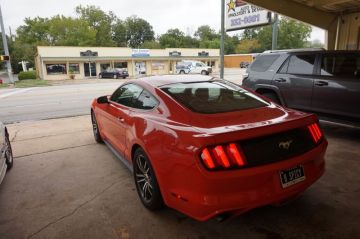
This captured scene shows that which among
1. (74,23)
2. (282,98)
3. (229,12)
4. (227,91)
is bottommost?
(282,98)

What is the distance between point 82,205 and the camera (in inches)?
142

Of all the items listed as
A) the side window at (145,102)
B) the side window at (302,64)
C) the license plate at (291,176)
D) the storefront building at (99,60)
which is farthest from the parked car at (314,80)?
the storefront building at (99,60)

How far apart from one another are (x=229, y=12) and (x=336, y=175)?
1381 centimetres

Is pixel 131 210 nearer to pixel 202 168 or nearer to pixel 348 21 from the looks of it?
pixel 202 168

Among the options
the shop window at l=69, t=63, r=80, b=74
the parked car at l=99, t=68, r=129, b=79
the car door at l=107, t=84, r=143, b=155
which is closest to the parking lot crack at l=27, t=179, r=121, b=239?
the car door at l=107, t=84, r=143, b=155

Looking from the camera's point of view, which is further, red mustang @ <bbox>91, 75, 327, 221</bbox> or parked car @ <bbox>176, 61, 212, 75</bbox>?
parked car @ <bbox>176, 61, 212, 75</bbox>

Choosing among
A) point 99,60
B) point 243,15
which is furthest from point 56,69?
point 243,15

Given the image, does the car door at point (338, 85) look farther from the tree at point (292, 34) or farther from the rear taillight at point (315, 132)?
the tree at point (292, 34)

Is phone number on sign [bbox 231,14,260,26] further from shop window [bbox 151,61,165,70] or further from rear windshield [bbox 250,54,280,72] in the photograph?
shop window [bbox 151,61,165,70]

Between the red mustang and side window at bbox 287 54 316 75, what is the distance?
10.9 feet

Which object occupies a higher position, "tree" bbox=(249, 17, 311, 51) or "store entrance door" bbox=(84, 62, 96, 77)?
"tree" bbox=(249, 17, 311, 51)

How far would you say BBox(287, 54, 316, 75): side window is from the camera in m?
6.34

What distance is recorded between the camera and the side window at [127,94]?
4042 mm

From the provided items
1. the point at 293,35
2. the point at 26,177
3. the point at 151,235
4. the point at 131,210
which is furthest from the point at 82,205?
the point at 293,35
